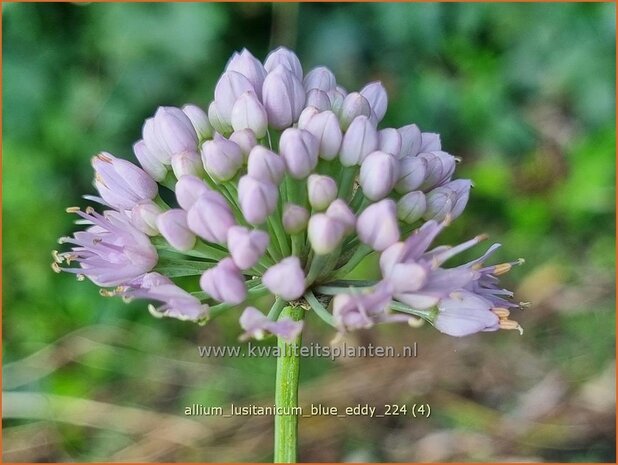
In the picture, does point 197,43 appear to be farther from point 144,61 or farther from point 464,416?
point 464,416

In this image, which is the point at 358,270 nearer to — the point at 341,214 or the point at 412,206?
the point at 412,206

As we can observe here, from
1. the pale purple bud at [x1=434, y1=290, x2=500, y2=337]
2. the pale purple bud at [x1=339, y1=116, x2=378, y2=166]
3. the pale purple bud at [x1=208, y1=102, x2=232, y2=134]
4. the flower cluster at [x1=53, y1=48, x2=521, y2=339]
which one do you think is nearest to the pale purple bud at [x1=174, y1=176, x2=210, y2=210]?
the flower cluster at [x1=53, y1=48, x2=521, y2=339]

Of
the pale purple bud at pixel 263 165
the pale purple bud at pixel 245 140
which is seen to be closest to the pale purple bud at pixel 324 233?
the pale purple bud at pixel 263 165

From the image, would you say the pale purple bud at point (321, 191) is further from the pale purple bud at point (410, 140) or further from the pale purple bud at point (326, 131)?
the pale purple bud at point (410, 140)

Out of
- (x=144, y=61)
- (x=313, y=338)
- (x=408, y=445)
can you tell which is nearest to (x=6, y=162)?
(x=144, y=61)

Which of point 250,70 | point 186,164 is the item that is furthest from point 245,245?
point 250,70

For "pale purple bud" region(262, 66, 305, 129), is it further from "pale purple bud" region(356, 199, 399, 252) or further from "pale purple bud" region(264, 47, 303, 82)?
"pale purple bud" region(356, 199, 399, 252)
